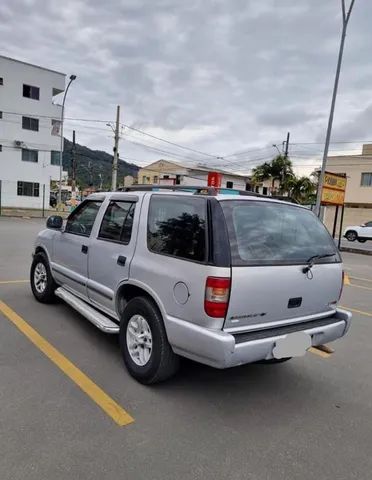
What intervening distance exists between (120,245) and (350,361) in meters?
2.91

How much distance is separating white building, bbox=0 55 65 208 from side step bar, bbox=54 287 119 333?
109 feet

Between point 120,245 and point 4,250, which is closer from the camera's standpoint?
point 120,245

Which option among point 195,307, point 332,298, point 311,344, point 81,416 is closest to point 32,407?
point 81,416

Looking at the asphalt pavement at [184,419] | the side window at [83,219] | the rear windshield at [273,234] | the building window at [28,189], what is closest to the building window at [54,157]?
the building window at [28,189]

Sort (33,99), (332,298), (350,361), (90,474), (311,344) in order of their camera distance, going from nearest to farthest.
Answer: (90,474) → (311,344) → (332,298) → (350,361) → (33,99)

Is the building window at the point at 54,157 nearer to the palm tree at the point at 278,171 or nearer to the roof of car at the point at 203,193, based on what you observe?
the palm tree at the point at 278,171

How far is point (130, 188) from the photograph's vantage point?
4.79 meters

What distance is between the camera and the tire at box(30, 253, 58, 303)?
571 cm

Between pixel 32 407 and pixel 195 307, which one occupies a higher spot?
pixel 195 307

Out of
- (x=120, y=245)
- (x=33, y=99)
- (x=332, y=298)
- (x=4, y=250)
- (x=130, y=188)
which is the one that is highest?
(x=33, y=99)

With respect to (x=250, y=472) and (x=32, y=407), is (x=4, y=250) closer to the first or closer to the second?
(x=32, y=407)

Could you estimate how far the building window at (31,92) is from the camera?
1414 inches

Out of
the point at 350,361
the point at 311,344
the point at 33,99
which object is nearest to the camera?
the point at 311,344

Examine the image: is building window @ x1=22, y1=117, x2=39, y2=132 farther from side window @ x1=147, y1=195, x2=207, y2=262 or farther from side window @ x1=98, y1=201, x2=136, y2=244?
side window @ x1=147, y1=195, x2=207, y2=262
